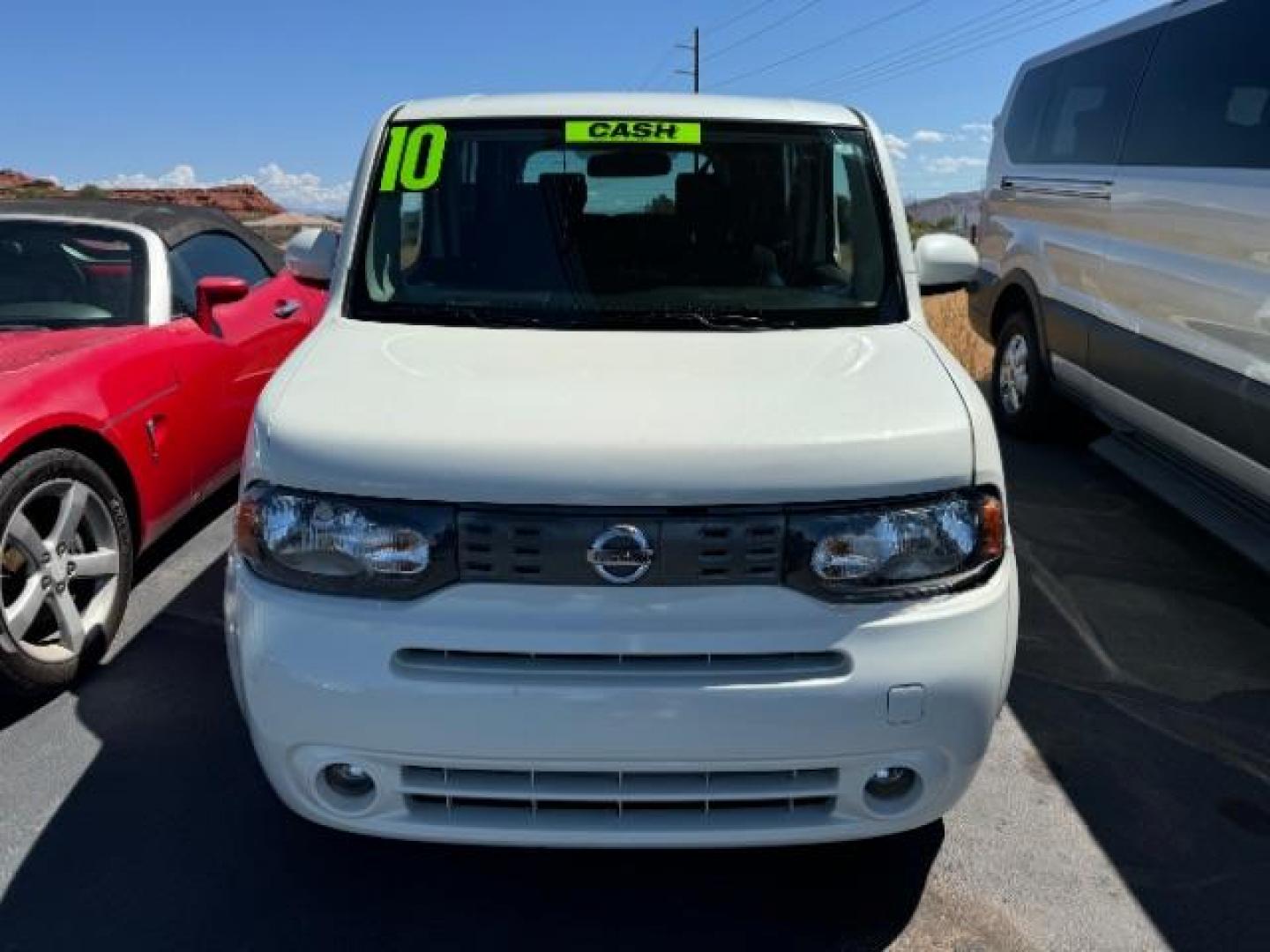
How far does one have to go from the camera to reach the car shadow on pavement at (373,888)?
7.86 ft

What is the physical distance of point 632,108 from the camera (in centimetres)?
334

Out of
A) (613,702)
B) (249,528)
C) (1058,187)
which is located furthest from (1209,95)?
(249,528)

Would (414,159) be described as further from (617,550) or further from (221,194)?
(221,194)

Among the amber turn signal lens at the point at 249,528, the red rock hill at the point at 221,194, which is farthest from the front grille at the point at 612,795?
the red rock hill at the point at 221,194

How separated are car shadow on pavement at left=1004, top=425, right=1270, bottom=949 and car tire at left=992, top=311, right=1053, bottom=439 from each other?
962 millimetres

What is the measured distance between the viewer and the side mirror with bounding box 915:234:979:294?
3.29m

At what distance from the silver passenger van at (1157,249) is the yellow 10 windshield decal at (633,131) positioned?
211 cm

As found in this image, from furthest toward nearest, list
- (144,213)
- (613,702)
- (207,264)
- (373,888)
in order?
1. (207,264)
2. (144,213)
3. (373,888)
4. (613,702)

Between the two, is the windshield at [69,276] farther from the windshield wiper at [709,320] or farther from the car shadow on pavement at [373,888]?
the windshield wiper at [709,320]

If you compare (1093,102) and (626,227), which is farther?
(1093,102)

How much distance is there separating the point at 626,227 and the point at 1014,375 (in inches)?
169

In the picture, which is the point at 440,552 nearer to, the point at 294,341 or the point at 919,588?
the point at 919,588

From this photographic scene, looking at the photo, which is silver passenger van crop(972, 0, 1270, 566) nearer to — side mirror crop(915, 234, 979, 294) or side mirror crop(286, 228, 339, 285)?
side mirror crop(915, 234, 979, 294)

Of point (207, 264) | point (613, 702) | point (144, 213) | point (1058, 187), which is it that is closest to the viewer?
point (613, 702)
